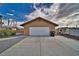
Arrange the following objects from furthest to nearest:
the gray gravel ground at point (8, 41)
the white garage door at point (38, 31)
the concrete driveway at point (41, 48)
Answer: the white garage door at point (38, 31) < the gray gravel ground at point (8, 41) < the concrete driveway at point (41, 48)

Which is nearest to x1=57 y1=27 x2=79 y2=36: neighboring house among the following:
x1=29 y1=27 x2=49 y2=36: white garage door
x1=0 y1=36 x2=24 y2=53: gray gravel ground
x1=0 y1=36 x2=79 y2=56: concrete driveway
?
x1=0 y1=36 x2=79 y2=56: concrete driveway

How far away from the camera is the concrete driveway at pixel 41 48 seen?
10312mm

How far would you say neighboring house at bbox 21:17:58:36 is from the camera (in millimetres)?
12508

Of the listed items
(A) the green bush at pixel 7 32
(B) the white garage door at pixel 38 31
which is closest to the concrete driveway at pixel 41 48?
(B) the white garage door at pixel 38 31

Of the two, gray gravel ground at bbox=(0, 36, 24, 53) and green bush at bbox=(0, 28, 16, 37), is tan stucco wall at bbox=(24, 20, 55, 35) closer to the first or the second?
gray gravel ground at bbox=(0, 36, 24, 53)

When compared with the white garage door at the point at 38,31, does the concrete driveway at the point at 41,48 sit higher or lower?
lower

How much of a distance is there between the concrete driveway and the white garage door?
549mm

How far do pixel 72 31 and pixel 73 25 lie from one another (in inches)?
19.7

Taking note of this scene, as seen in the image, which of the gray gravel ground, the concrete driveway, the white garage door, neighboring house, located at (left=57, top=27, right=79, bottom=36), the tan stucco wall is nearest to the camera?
the concrete driveway

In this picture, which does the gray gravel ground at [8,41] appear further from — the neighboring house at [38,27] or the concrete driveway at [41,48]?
the neighboring house at [38,27]

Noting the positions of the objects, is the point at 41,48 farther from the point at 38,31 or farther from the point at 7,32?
the point at 7,32

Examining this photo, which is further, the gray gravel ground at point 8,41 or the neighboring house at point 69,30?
the neighboring house at point 69,30

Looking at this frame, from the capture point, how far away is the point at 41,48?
1150cm

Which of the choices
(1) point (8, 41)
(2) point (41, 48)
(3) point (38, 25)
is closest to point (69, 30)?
(3) point (38, 25)
